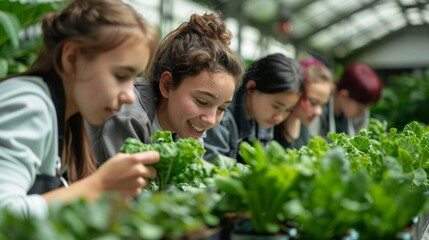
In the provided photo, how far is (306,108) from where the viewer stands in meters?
3.66

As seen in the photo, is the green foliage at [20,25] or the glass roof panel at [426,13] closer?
the green foliage at [20,25]

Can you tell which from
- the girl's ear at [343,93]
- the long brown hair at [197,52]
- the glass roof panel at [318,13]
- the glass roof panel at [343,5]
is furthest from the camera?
the glass roof panel at [343,5]

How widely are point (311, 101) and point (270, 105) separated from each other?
2.64 ft

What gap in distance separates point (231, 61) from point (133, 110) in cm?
39

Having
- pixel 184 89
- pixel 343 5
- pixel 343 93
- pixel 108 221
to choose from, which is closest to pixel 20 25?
pixel 343 93

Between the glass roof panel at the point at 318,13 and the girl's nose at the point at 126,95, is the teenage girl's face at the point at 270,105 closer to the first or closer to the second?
the girl's nose at the point at 126,95

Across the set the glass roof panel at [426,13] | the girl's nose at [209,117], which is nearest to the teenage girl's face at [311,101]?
the girl's nose at [209,117]

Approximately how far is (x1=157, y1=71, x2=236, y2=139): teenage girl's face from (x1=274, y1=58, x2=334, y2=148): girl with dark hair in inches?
61.7

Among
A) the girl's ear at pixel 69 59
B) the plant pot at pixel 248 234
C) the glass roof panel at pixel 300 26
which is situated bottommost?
the glass roof panel at pixel 300 26

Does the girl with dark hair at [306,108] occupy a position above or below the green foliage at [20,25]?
above

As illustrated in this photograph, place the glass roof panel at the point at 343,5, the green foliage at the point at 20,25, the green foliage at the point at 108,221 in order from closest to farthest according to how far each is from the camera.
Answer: the green foliage at the point at 108,221 < the green foliage at the point at 20,25 < the glass roof panel at the point at 343,5

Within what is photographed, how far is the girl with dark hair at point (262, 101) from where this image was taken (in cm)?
296

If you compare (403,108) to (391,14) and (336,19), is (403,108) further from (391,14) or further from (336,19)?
(391,14)

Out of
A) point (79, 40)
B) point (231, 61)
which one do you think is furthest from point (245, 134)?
point (79, 40)
